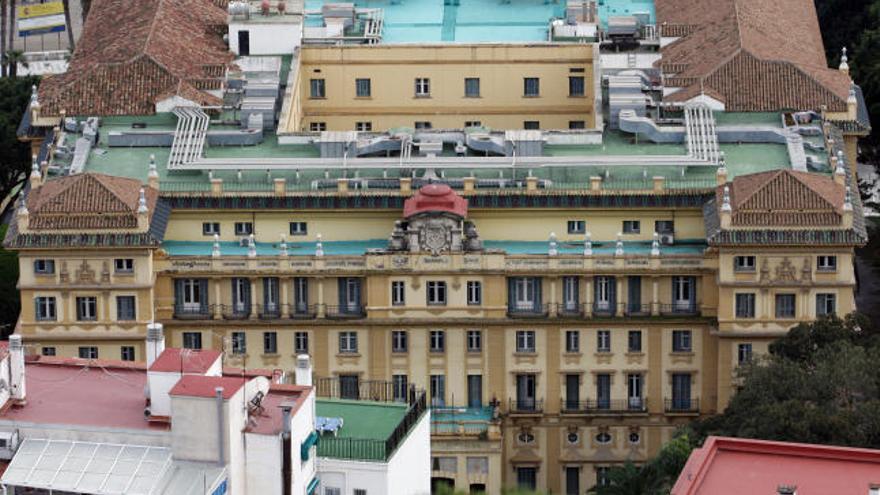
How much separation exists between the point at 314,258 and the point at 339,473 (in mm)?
53419

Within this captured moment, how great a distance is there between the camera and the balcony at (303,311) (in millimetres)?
185000

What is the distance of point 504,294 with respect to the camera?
184000 millimetres

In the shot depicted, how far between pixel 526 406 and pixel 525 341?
354 cm

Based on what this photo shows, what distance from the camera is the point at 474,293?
18425cm

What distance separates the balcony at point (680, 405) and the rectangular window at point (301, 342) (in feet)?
63.4

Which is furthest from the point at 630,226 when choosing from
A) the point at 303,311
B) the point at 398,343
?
the point at 303,311

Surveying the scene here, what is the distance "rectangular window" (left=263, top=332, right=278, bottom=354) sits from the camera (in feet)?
608

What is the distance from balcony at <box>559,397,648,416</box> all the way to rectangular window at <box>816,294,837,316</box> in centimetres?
1074

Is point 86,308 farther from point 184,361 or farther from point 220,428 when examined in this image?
point 220,428

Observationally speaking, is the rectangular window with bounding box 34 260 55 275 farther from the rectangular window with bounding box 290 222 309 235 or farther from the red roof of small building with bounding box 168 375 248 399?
the red roof of small building with bounding box 168 375 248 399

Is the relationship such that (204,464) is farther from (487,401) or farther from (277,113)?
(277,113)

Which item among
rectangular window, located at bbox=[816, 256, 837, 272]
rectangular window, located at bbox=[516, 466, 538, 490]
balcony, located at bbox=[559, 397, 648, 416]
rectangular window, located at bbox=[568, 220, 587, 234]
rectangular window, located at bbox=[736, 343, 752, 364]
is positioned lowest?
rectangular window, located at bbox=[516, 466, 538, 490]

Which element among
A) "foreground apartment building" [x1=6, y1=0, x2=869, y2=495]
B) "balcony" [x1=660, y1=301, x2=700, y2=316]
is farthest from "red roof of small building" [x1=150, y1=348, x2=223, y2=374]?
"balcony" [x1=660, y1=301, x2=700, y2=316]

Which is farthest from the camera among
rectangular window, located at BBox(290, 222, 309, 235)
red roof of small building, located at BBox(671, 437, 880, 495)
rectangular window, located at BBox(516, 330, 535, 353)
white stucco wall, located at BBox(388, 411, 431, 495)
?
rectangular window, located at BBox(290, 222, 309, 235)
